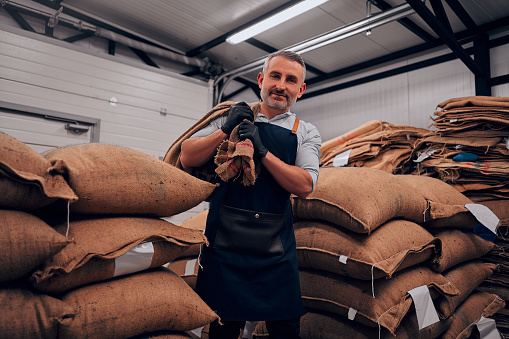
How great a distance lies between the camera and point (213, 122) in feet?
5.72

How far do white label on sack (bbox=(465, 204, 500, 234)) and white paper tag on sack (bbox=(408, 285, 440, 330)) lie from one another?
81 cm

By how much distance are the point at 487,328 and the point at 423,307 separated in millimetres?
912

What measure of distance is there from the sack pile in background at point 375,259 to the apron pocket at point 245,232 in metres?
0.61

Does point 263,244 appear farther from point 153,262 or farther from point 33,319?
point 33,319

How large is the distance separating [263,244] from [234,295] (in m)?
0.24

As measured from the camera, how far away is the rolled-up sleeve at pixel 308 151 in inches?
67.9

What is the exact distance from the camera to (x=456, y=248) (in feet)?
8.30

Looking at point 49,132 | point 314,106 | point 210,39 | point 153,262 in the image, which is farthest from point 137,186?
point 314,106

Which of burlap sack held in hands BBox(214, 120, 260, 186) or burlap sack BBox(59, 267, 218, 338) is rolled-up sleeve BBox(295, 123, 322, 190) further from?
burlap sack BBox(59, 267, 218, 338)

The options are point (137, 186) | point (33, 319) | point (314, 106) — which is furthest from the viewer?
point (314, 106)

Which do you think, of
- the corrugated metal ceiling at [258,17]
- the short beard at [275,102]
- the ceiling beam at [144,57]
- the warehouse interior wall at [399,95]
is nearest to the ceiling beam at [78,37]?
the corrugated metal ceiling at [258,17]

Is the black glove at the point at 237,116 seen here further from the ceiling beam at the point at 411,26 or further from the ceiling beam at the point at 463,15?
the ceiling beam at the point at 463,15

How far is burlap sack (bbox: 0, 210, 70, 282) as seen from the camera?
106cm

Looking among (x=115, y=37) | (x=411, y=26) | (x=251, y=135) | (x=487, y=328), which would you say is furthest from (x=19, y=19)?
(x=487, y=328)
